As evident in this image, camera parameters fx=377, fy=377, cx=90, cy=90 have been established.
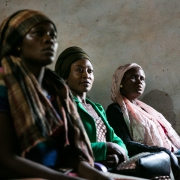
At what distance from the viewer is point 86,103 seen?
3.38 m

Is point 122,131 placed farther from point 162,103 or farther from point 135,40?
point 135,40

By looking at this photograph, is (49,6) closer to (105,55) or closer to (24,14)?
(105,55)

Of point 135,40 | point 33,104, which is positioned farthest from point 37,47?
point 135,40

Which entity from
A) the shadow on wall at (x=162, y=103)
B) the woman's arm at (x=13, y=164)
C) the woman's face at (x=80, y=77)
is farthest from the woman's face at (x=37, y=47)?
the shadow on wall at (x=162, y=103)

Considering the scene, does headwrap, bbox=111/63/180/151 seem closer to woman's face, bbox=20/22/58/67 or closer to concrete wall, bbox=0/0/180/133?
concrete wall, bbox=0/0/180/133

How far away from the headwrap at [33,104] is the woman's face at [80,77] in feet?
3.40

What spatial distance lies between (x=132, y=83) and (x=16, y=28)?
7.26 feet

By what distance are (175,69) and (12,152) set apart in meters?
3.00

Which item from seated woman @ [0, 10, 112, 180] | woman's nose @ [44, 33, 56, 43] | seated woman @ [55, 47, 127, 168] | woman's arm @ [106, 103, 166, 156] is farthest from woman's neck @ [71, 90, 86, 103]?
woman's nose @ [44, 33, 56, 43]

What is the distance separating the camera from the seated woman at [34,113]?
1794 mm

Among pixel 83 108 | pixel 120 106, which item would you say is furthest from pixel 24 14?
pixel 120 106

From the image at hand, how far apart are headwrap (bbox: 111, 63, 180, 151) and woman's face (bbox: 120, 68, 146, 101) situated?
65 millimetres

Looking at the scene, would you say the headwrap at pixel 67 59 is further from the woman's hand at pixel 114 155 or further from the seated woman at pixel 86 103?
the woman's hand at pixel 114 155

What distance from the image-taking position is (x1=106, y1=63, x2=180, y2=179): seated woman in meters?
3.68
